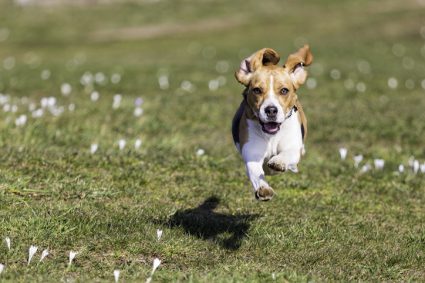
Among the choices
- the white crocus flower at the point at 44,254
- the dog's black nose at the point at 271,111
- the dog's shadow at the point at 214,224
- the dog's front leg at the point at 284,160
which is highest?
the dog's black nose at the point at 271,111

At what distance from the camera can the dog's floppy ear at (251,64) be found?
7805mm

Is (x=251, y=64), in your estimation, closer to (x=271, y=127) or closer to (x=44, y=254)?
(x=271, y=127)

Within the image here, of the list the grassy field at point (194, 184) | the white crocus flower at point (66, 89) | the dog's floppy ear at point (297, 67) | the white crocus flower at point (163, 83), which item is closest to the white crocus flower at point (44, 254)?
the grassy field at point (194, 184)

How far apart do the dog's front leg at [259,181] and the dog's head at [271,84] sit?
494 mm

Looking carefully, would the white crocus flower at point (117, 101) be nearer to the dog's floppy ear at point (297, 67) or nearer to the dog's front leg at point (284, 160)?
the dog's floppy ear at point (297, 67)

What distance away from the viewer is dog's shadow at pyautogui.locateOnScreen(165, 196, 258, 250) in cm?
773

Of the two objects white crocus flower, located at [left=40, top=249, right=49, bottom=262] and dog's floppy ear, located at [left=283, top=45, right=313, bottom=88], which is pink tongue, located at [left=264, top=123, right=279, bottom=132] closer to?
dog's floppy ear, located at [left=283, top=45, right=313, bottom=88]

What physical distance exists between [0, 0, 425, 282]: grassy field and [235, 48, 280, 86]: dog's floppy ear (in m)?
1.85

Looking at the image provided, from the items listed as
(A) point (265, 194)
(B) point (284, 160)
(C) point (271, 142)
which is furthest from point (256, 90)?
(A) point (265, 194)

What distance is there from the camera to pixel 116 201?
875cm

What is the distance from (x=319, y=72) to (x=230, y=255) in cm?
1823

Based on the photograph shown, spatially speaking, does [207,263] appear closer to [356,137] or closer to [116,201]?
[116,201]

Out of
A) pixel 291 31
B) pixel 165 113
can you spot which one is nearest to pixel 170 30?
pixel 291 31

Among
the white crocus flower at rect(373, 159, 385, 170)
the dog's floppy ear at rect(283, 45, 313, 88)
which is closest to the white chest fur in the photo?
the dog's floppy ear at rect(283, 45, 313, 88)
